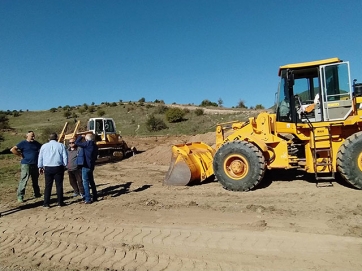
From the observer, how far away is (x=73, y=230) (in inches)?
229

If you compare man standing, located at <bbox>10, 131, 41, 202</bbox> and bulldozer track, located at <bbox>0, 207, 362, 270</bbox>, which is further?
man standing, located at <bbox>10, 131, 41, 202</bbox>

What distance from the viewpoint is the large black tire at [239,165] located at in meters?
8.09

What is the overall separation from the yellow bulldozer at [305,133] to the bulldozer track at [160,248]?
3.12 metres

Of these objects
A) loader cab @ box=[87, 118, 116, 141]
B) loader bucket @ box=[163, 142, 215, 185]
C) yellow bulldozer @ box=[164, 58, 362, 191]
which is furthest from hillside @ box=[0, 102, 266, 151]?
yellow bulldozer @ box=[164, 58, 362, 191]

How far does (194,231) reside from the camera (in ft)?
17.8

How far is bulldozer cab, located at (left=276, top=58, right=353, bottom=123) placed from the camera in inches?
313

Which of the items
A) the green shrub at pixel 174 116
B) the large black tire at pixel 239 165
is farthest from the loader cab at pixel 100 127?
the green shrub at pixel 174 116

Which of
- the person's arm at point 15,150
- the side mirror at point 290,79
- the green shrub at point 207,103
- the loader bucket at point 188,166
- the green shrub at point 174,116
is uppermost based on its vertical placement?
the green shrub at point 207,103

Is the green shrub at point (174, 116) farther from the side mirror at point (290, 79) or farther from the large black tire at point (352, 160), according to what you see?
the large black tire at point (352, 160)

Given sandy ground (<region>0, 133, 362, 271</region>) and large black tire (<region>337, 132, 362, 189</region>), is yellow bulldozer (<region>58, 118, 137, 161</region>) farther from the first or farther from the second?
large black tire (<region>337, 132, 362, 189</region>)

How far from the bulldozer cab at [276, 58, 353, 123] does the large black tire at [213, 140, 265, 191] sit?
1266 millimetres

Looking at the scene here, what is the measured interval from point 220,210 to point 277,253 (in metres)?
2.29

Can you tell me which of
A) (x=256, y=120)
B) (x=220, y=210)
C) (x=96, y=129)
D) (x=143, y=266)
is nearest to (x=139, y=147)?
(x=96, y=129)

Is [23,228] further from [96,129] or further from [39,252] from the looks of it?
[96,129]
